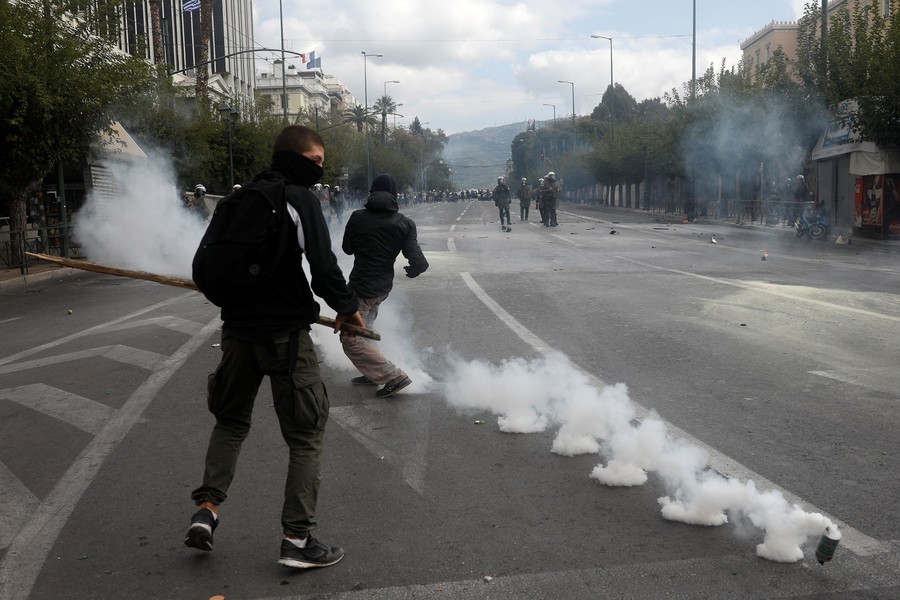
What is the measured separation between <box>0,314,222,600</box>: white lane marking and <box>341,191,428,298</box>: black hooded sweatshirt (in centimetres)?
181

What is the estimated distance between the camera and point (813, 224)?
80.6ft

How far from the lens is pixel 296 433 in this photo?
3512 mm

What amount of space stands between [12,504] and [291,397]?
1.87 metres

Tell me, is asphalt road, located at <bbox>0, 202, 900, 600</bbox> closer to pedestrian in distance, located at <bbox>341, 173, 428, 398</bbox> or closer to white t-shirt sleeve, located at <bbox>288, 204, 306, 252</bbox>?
pedestrian in distance, located at <bbox>341, 173, 428, 398</bbox>

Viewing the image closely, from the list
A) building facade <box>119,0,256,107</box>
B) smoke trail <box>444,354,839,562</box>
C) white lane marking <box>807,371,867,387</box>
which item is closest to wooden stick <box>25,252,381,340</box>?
smoke trail <box>444,354,839,562</box>

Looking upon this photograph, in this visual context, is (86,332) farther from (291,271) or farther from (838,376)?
(838,376)

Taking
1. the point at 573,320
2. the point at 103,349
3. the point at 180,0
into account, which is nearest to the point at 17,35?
the point at 103,349

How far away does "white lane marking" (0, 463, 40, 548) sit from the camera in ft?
13.1

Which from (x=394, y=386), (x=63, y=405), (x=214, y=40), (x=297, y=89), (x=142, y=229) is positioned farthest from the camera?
(x=297, y=89)

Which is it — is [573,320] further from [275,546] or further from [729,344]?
[275,546]

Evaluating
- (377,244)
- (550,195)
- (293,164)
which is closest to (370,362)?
(377,244)

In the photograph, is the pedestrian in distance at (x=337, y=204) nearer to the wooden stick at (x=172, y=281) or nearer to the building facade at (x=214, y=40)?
the building facade at (x=214, y=40)

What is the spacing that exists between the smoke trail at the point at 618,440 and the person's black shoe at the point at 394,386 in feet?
1.04

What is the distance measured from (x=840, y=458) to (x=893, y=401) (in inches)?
62.0
